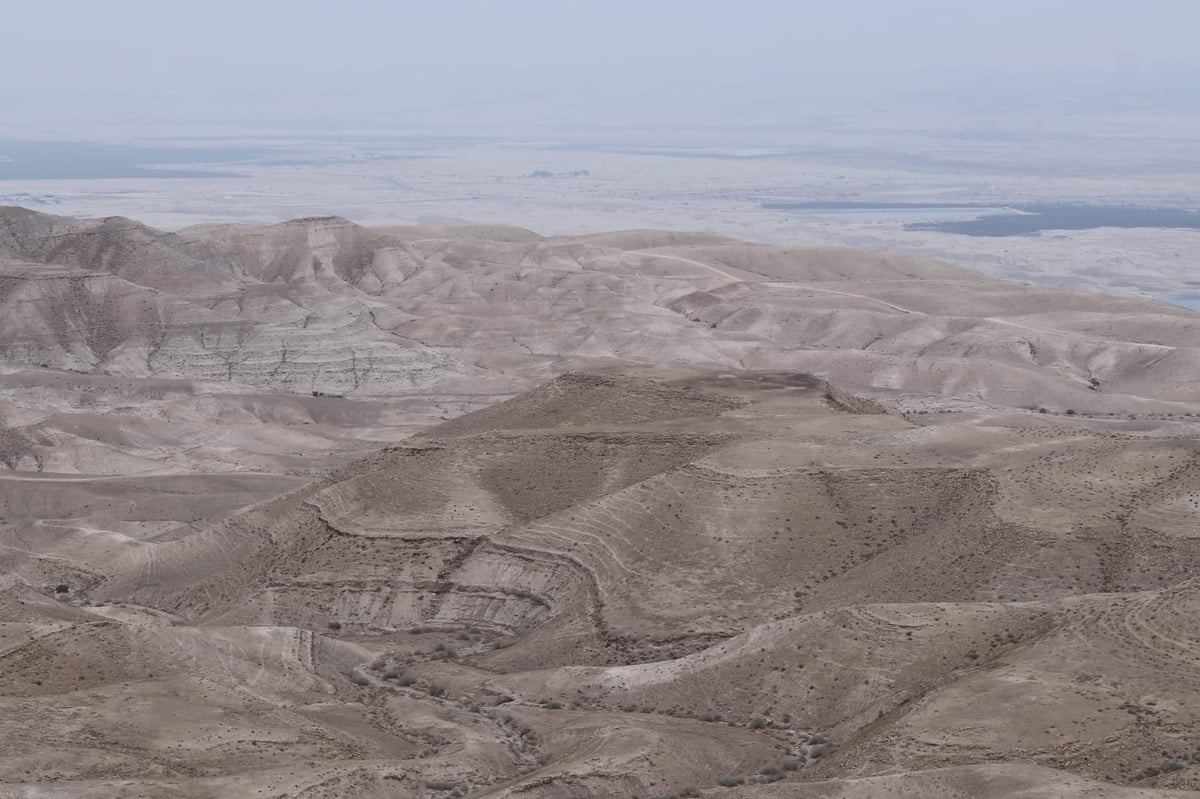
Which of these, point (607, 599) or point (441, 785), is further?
point (607, 599)

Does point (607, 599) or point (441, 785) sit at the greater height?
point (607, 599)

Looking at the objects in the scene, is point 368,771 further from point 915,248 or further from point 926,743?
point 915,248

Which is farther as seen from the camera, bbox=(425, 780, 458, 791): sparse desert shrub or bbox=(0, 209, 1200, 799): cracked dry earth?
bbox=(425, 780, 458, 791): sparse desert shrub

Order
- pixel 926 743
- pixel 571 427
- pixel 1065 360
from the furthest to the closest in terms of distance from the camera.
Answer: pixel 1065 360 → pixel 571 427 → pixel 926 743

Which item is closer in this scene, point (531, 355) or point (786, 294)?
point (531, 355)

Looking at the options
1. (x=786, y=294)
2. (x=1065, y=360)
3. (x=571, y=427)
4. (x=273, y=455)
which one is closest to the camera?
(x=571, y=427)

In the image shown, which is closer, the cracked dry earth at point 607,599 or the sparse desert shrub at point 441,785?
the cracked dry earth at point 607,599

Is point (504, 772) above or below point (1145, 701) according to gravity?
below

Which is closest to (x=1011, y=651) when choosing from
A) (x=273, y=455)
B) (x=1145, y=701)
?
Result: (x=1145, y=701)
